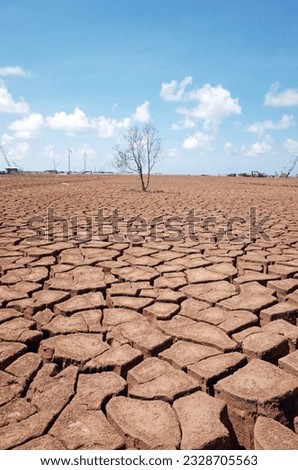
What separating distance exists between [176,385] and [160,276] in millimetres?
1447

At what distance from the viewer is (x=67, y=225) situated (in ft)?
17.3

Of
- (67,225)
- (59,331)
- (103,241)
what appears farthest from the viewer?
(67,225)

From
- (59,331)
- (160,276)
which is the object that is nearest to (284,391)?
(59,331)

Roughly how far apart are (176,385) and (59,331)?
2.56 ft

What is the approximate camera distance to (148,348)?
1.71 m

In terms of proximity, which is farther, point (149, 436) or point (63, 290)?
point (63, 290)

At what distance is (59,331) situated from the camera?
6.25 feet

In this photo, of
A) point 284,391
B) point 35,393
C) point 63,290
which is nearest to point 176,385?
point 284,391

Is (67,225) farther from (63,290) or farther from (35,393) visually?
(35,393)

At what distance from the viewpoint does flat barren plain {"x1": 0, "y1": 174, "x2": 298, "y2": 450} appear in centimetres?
121

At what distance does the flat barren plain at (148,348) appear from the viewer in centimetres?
121
